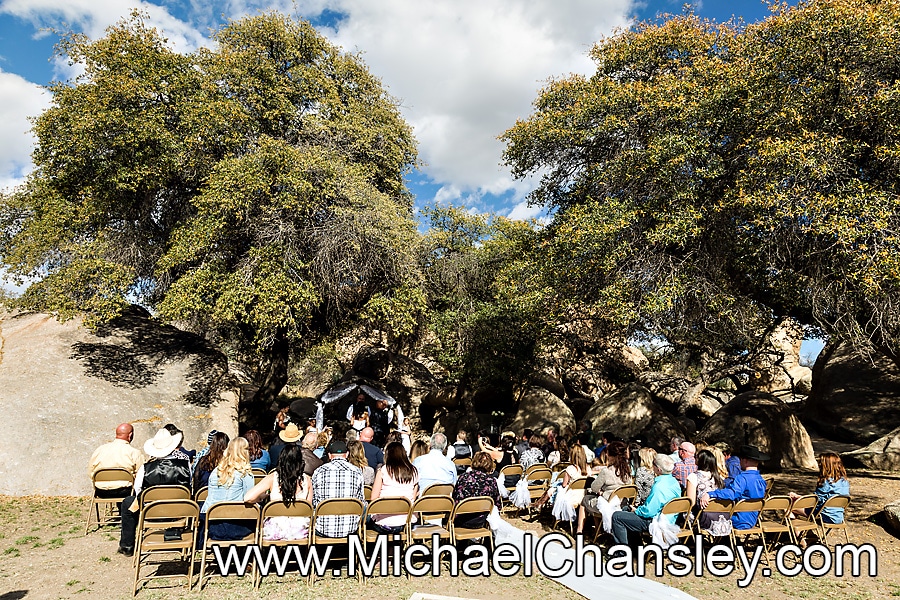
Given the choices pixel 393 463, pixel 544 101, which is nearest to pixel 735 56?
pixel 544 101

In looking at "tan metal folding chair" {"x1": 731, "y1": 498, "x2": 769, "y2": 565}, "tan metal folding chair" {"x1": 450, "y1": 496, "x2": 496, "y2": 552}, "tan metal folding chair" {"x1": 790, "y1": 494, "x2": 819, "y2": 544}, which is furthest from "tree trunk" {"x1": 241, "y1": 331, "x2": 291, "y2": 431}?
"tan metal folding chair" {"x1": 790, "y1": 494, "x2": 819, "y2": 544}

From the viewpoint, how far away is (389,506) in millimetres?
5746

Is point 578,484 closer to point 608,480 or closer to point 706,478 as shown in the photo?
point 608,480

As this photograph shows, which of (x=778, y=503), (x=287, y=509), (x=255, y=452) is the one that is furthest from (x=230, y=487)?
(x=778, y=503)

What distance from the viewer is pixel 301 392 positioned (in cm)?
2728

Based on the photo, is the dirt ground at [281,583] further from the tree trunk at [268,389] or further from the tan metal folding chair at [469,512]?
the tree trunk at [268,389]

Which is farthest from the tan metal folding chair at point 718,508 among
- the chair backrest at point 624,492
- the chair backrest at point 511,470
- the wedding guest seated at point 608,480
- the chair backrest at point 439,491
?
the chair backrest at point 511,470

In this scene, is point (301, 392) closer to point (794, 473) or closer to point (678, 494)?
point (794, 473)

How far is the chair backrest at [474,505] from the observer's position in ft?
19.8

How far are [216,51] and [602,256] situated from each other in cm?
1419

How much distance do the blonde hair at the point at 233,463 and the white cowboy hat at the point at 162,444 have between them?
174 cm

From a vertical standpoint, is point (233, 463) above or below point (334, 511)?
above

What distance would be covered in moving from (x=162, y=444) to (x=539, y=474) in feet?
17.9

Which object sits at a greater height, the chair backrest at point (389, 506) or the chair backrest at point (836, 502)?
the chair backrest at point (389, 506)
